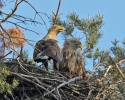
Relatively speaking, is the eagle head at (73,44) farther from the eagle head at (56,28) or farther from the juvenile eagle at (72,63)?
the eagle head at (56,28)

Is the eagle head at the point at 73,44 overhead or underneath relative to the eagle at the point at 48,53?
overhead

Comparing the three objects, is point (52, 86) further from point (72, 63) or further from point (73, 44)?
point (73, 44)

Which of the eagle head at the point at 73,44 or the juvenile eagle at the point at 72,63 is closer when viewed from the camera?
the juvenile eagle at the point at 72,63

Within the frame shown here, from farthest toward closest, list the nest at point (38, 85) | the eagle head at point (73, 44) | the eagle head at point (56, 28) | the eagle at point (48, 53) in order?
1. the eagle head at point (56, 28)
2. the eagle head at point (73, 44)
3. the eagle at point (48, 53)
4. the nest at point (38, 85)

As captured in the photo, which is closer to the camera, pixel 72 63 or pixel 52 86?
pixel 52 86

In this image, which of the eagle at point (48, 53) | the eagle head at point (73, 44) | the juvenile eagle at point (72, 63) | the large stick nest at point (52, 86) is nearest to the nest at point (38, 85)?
the large stick nest at point (52, 86)

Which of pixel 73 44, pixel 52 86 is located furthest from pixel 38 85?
pixel 73 44

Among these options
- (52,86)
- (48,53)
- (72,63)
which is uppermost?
(48,53)

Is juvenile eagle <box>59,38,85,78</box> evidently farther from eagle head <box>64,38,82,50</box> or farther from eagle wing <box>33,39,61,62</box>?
eagle wing <box>33,39,61,62</box>

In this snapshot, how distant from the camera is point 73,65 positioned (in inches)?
273

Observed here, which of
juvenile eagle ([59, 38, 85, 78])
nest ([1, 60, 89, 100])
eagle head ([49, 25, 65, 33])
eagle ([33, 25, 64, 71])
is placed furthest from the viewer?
eagle head ([49, 25, 65, 33])

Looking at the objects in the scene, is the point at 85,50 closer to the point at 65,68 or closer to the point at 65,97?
the point at 65,68

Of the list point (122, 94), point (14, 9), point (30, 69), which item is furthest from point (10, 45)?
point (122, 94)

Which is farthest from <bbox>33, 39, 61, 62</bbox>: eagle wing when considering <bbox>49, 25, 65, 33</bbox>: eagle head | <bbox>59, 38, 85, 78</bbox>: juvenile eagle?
<bbox>49, 25, 65, 33</bbox>: eagle head
